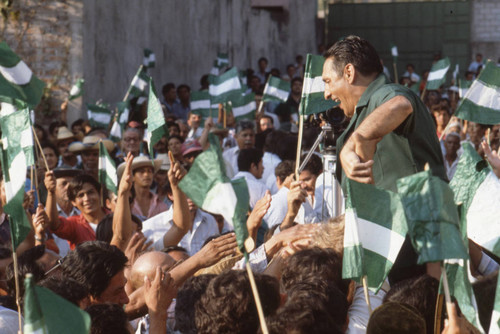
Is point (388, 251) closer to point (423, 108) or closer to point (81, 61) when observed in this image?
point (423, 108)

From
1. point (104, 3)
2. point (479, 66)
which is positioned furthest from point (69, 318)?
point (479, 66)

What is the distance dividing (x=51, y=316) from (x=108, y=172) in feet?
15.3

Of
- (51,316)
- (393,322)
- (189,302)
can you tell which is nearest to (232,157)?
(189,302)

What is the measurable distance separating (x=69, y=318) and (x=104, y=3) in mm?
13384

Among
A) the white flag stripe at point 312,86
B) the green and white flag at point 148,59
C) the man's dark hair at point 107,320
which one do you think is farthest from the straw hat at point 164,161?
the green and white flag at point 148,59

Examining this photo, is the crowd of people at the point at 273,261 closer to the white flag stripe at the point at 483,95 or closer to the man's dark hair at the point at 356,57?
the man's dark hair at the point at 356,57

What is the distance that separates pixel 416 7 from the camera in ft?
98.6

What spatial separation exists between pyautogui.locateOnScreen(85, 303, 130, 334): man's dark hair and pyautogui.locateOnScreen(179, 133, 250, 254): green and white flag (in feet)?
1.75

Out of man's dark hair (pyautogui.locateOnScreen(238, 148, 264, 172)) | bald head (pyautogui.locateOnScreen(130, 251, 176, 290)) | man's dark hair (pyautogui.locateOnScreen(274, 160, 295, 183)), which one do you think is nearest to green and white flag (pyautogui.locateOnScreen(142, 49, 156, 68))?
man's dark hair (pyautogui.locateOnScreen(238, 148, 264, 172))

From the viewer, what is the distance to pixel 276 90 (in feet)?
37.6

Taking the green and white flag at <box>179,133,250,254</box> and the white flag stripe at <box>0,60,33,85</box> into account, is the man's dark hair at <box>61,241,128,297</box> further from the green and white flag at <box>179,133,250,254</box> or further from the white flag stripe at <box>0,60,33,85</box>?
the green and white flag at <box>179,133,250,254</box>

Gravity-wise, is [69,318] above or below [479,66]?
above

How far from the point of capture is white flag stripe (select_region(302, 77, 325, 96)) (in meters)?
5.78

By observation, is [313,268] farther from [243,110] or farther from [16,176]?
[243,110]
